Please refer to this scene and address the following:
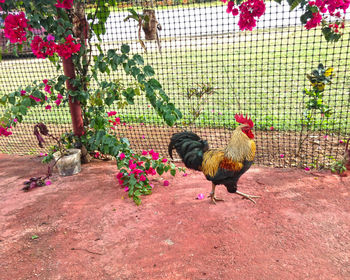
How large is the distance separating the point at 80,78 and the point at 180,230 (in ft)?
7.11

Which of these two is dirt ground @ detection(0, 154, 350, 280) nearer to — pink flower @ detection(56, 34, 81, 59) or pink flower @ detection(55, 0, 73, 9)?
pink flower @ detection(56, 34, 81, 59)

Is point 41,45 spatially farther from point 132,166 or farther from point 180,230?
point 180,230

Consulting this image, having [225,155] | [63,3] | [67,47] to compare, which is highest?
[63,3]

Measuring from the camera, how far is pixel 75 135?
3.82 metres

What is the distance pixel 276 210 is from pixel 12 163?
12.0 feet

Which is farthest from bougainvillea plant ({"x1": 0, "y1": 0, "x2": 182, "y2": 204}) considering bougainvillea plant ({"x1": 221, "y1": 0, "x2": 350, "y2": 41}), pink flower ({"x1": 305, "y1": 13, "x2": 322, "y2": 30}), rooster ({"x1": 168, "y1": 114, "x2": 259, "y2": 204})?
pink flower ({"x1": 305, "y1": 13, "x2": 322, "y2": 30})

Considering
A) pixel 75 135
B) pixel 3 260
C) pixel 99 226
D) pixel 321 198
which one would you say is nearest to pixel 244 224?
pixel 321 198

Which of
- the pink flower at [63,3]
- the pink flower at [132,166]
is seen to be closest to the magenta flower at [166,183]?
the pink flower at [132,166]

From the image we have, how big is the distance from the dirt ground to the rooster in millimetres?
348

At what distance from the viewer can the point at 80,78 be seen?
3.50 metres

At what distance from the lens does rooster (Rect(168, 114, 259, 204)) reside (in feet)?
8.70

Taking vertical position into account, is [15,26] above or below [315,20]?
above

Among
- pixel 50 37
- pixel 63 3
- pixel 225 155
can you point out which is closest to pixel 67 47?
pixel 50 37

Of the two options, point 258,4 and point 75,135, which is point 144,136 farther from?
point 258,4
